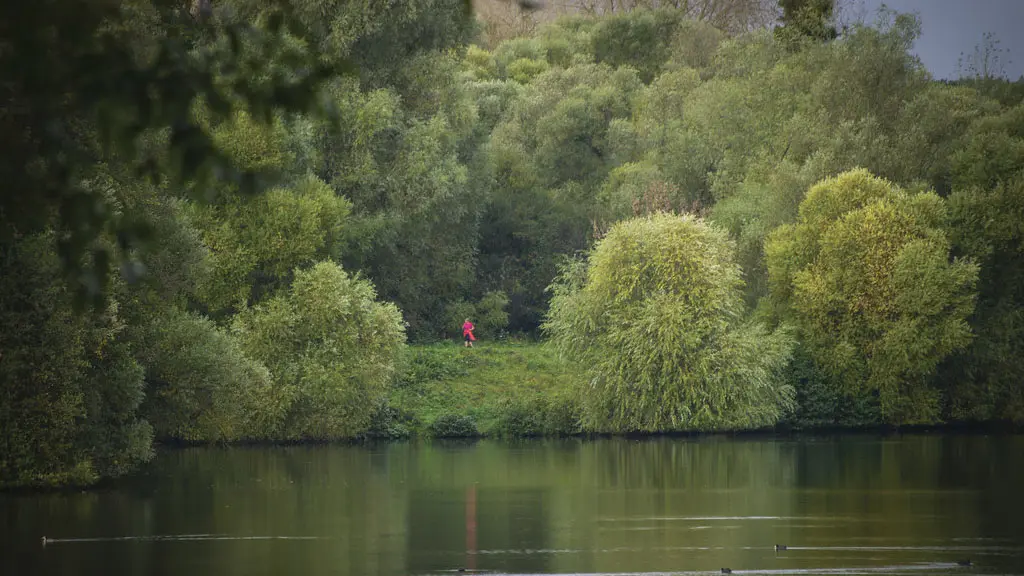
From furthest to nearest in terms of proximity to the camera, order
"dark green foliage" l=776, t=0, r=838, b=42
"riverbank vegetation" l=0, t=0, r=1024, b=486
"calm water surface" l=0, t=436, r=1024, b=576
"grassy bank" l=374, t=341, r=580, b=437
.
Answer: "dark green foliage" l=776, t=0, r=838, b=42, "grassy bank" l=374, t=341, r=580, b=437, "riverbank vegetation" l=0, t=0, r=1024, b=486, "calm water surface" l=0, t=436, r=1024, b=576

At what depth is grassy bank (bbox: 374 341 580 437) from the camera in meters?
50.2

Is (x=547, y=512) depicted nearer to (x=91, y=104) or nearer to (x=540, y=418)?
(x=540, y=418)

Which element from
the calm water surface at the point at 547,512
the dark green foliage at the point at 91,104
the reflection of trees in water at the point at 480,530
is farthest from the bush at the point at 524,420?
the dark green foliage at the point at 91,104

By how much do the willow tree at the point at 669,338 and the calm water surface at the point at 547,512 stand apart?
134 cm

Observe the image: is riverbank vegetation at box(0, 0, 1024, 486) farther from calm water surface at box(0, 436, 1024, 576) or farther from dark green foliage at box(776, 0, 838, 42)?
calm water surface at box(0, 436, 1024, 576)

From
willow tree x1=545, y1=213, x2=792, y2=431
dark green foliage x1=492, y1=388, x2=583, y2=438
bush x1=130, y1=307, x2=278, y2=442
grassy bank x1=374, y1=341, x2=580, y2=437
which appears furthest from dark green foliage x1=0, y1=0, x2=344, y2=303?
dark green foliage x1=492, y1=388, x2=583, y2=438

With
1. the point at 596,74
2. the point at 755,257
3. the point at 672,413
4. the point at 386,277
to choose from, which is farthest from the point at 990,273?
the point at 596,74

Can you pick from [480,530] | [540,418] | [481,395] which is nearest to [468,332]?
[481,395]

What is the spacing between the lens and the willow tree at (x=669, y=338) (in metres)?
46.2

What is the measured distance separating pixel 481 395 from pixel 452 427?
3.29 m

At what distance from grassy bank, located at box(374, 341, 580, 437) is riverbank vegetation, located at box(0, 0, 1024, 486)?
0.13 meters

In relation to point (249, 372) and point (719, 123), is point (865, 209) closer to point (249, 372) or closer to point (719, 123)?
point (719, 123)

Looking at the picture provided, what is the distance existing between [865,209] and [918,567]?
28.3 m

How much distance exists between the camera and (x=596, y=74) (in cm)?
7581
